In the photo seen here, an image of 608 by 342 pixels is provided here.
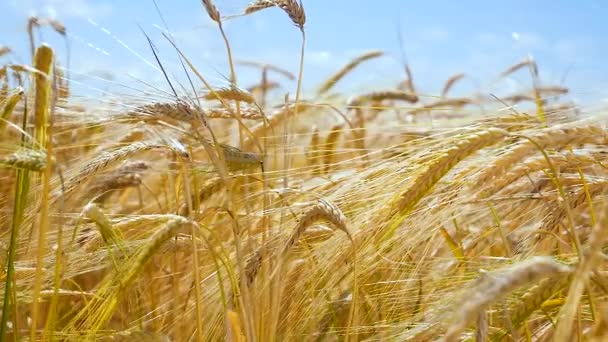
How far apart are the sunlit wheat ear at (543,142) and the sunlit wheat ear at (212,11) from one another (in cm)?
56

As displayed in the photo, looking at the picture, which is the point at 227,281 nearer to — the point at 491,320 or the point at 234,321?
the point at 234,321

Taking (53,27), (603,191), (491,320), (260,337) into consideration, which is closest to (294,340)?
(260,337)

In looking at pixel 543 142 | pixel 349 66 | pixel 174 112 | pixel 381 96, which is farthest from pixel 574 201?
pixel 349 66

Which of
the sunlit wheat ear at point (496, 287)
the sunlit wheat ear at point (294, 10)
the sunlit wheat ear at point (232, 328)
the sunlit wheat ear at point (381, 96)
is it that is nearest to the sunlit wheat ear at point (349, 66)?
the sunlit wheat ear at point (381, 96)

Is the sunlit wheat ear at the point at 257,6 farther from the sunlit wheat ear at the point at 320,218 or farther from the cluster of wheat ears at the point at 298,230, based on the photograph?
the sunlit wheat ear at the point at 320,218

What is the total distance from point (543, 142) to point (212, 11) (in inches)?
25.8

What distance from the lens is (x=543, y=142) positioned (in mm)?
1041

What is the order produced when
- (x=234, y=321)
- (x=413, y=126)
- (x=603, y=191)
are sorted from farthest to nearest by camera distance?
(x=413, y=126) < (x=603, y=191) < (x=234, y=321)

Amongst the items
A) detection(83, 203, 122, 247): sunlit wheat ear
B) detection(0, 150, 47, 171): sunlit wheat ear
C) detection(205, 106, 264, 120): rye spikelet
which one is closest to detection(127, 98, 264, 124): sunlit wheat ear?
detection(83, 203, 122, 247): sunlit wheat ear

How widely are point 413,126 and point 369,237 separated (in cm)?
35

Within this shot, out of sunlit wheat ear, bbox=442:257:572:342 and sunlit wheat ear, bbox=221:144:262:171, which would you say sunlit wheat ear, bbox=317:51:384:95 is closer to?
sunlit wheat ear, bbox=221:144:262:171

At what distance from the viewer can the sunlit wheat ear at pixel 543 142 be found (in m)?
1.05

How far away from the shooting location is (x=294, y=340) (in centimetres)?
119

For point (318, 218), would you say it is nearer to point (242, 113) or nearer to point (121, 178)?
point (242, 113)
